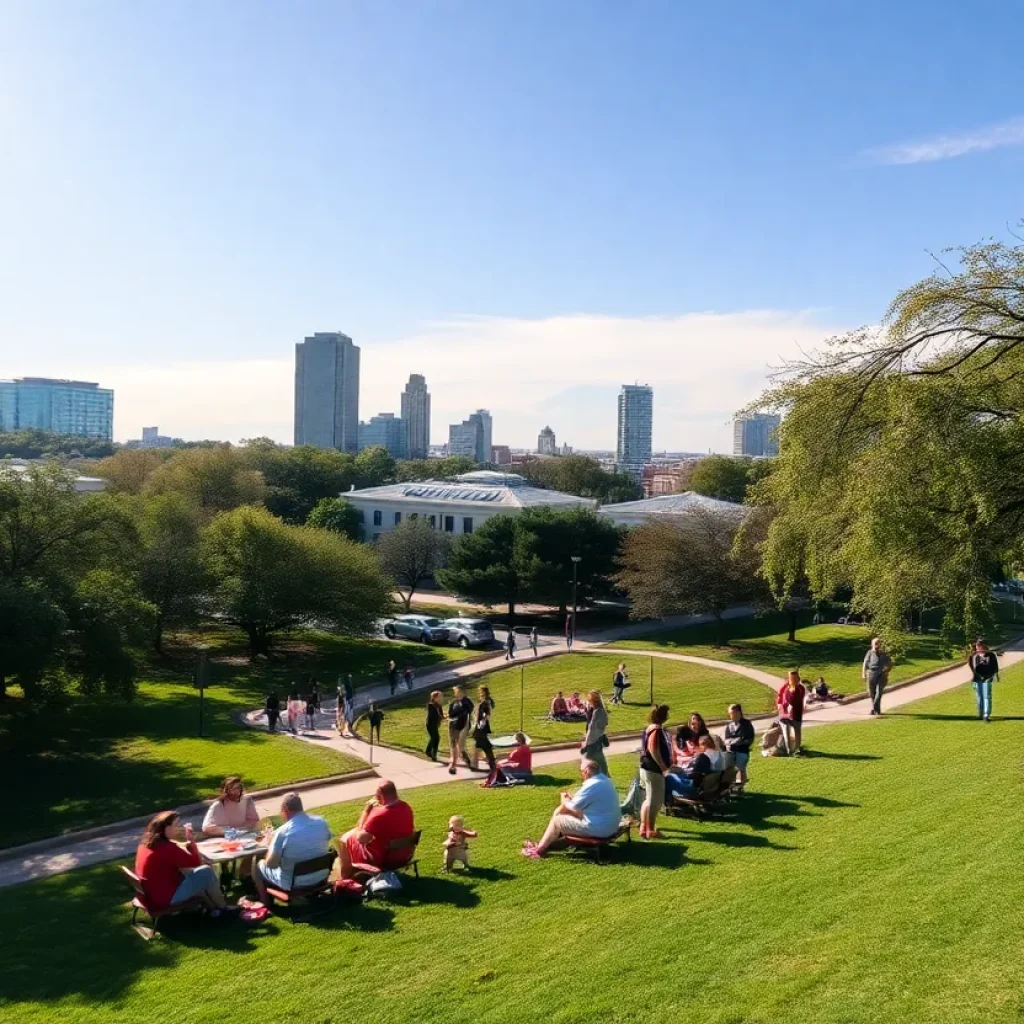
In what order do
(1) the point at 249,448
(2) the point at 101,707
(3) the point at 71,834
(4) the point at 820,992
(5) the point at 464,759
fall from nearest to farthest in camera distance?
(4) the point at 820,992, (3) the point at 71,834, (5) the point at 464,759, (2) the point at 101,707, (1) the point at 249,448

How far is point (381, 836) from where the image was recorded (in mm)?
10008

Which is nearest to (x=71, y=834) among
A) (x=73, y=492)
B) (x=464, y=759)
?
(x=464, y=759)

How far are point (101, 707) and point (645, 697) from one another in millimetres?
16621

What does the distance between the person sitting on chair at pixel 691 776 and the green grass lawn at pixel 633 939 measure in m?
0.54

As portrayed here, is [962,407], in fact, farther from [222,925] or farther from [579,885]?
[222,925]

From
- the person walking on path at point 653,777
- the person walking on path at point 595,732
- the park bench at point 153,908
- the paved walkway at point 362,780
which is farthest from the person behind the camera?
the paved walkway at point 362,780

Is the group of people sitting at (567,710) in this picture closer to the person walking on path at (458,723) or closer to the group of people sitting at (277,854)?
the person walking on path at (458,723)

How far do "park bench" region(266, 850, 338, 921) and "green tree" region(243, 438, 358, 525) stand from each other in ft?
245

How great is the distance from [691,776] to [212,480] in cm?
6097

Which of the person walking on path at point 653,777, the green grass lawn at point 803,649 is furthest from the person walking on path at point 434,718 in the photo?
the green grass lawn at point 803,649

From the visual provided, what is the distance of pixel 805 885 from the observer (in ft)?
30.1

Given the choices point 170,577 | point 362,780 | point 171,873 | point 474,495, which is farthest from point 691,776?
point 474,495

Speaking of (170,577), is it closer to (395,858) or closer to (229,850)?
(229,850)

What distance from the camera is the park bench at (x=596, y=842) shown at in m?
10.5
